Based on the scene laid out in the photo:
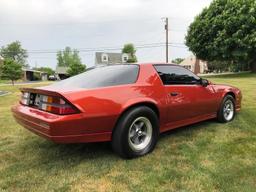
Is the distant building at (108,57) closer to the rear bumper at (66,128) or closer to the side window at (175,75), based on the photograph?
the side window at (175,75)

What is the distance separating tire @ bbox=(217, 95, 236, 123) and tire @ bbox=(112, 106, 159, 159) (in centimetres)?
203

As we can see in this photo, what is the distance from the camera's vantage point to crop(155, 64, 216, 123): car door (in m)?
4.41

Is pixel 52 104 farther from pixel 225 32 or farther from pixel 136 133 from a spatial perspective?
pixel 225 32

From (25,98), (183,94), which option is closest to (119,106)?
(183,94)

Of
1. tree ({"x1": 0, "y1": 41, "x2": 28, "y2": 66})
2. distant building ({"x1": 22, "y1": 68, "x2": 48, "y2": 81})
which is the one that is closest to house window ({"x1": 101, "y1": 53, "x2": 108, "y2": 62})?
distant building ({"x1": 22, "y1": 68, "x2": 48, "y2": 81})

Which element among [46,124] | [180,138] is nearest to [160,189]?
[46,124]

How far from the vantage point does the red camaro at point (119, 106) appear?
338 centimetres

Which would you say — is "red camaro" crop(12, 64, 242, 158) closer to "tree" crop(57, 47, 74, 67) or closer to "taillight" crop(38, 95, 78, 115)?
"taillight" crop(38, 95, 78, 115)

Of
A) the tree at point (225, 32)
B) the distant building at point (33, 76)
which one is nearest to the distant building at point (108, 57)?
the distant building at point (33, 76)

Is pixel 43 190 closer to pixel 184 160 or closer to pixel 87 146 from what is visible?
pixel 87 146

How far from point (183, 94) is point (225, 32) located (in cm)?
2377

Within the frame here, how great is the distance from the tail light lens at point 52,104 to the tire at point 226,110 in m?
3.35

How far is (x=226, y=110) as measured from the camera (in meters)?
5.75

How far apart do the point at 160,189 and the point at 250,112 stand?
443 cm
